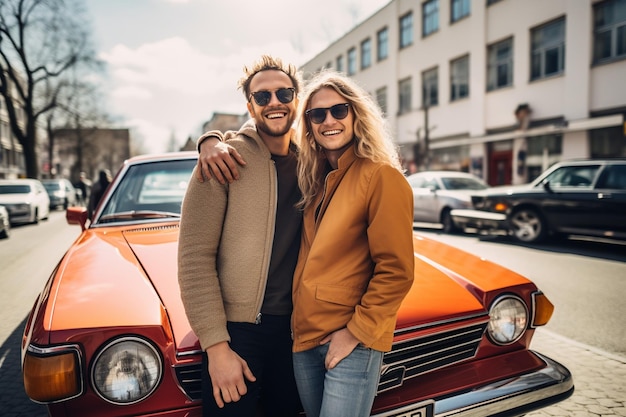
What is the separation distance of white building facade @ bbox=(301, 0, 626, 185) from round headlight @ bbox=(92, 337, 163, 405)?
15.9 metres

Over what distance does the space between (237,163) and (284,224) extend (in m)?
0.29

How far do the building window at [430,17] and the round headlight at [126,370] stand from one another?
24.9 m

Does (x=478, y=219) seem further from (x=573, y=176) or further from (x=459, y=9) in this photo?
(x=459, y=9)

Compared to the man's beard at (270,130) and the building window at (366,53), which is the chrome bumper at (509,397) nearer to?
the man's beard at (270,130)

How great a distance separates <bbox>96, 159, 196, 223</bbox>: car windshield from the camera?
318cm

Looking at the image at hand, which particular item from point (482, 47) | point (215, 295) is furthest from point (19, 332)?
point (482, 47)

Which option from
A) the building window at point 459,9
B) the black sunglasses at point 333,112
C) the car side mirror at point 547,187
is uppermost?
the building window at point 459,9

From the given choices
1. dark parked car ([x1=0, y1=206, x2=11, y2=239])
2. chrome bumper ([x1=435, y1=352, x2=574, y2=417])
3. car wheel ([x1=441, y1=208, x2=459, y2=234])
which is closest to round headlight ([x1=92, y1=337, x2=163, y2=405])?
chrome bumper ([x1=435, y1=352, x2=574, y2=417])

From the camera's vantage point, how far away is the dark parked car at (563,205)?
773cm

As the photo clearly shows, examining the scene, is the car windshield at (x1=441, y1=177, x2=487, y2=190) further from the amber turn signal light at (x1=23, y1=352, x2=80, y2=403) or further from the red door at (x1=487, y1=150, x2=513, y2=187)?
the amber turn signal light at (x1=23, y1=352, x2=80, y2=403)

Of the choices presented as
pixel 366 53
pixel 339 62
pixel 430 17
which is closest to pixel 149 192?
pixel 430 17

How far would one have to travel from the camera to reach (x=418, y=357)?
191 cm

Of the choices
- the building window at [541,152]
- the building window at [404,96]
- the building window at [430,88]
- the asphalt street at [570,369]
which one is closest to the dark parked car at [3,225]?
the asphalt street at [570,369]

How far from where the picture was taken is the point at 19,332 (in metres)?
4.05
